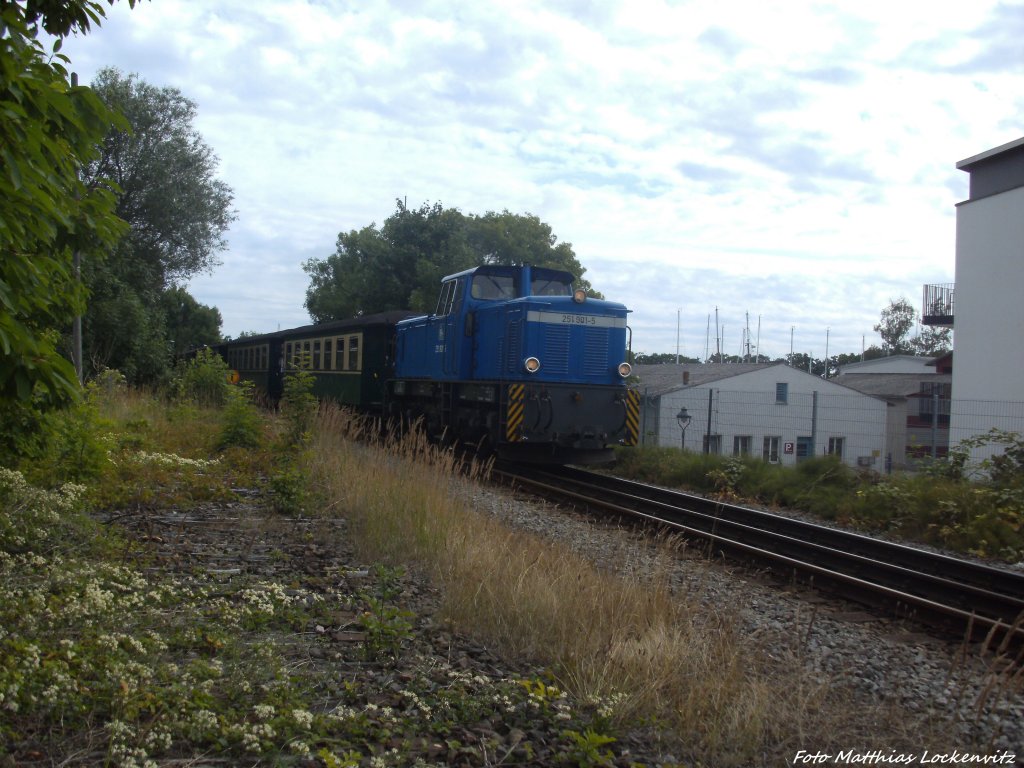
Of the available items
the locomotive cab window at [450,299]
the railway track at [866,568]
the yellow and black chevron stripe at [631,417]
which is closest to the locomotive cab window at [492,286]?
the locomotive cab window at [450,299]

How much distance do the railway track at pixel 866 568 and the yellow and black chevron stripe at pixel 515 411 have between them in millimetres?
1689

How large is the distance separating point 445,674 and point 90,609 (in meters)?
1.67

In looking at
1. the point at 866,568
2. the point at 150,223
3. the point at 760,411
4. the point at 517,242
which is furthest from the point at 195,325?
the point at 866,568

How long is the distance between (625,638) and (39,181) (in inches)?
138

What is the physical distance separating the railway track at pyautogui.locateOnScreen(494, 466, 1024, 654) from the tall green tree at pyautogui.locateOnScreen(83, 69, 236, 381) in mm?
18608

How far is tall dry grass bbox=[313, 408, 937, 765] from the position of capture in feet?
12.1

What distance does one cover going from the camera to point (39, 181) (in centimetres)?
336

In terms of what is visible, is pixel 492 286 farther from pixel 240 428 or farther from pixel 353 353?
pixel 353 353

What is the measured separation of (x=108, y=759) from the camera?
2.86m

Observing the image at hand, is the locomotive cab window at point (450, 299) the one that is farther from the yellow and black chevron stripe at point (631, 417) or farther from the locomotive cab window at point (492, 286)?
the yellow and black chevron stripe at point (631, 417)

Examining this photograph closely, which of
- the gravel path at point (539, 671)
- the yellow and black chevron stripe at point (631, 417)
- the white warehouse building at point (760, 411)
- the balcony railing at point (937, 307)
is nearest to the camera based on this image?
the gravel path at point (539, 671)

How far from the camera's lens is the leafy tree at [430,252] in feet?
127

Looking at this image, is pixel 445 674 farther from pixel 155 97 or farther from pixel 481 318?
pixel 155 97

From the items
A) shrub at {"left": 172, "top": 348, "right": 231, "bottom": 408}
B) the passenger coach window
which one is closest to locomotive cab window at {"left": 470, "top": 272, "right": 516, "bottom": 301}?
the passenger coach window
